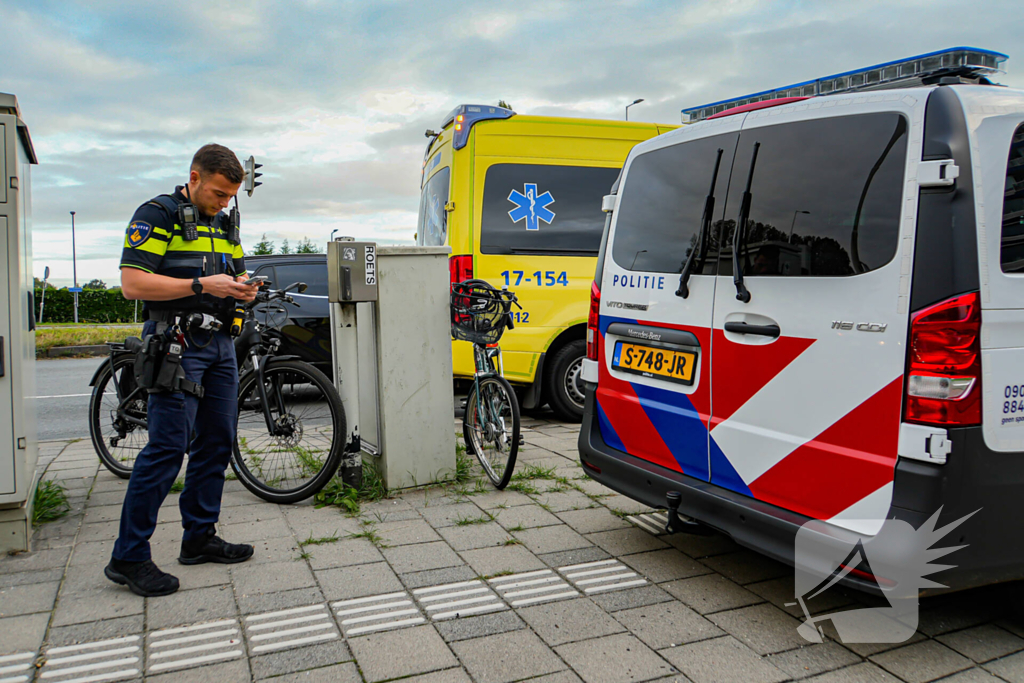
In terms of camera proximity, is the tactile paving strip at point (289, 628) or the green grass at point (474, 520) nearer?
the tactile paving strip at point (289, 628)

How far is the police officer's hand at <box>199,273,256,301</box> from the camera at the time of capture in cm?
314

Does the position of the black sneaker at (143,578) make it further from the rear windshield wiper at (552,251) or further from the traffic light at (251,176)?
the rear windshield wiper at (552,251)

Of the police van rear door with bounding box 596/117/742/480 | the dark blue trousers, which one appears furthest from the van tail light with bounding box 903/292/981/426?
the dark blue trousers

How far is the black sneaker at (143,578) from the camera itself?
303 centimetres

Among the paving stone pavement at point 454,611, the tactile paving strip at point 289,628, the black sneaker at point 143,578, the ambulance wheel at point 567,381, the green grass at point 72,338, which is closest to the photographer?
the paving stone pavement at point 454,611

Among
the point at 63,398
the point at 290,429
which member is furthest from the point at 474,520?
the point at 63,398

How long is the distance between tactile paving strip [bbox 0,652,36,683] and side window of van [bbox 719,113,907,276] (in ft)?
9.46

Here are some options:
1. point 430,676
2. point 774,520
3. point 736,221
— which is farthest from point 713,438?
point 430,676

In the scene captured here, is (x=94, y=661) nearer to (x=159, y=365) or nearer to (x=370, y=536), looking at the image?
(x=159, y=365)

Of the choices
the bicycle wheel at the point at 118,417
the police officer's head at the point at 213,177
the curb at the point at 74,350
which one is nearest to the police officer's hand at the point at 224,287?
the police officer's head at the point at 213,177

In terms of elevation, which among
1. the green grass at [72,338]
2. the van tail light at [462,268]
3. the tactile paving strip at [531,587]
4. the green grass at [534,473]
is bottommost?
the tactile paving strip at [531,587]

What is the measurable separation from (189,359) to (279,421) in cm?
115

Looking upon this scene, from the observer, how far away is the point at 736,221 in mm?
2963

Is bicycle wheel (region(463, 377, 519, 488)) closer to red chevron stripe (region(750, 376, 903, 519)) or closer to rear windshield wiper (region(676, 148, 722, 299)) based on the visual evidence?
rear windshield wiper (region(676, 148, 722, 299))
